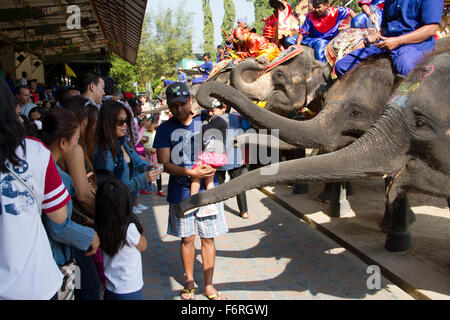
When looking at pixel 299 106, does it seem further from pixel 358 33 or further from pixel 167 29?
pixel 167 29

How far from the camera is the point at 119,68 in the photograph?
41188 millimetres

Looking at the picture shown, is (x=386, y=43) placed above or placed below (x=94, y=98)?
above

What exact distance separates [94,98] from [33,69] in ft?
51.1

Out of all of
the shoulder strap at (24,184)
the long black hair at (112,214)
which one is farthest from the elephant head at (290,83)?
the shoulder strap at (24,184)

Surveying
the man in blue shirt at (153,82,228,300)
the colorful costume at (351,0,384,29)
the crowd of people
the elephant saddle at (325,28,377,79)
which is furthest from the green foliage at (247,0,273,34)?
the man in blue shirt at (153,82,228,300)

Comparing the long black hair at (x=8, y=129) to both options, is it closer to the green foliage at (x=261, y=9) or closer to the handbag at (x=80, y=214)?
the handbag at (x=80, y=214)

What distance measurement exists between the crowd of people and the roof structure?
5907 millimetres

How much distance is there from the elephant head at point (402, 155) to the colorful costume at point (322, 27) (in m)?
3.65

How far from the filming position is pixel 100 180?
3357 millimetres

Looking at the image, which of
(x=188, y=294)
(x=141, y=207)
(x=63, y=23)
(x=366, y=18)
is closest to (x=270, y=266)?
(x=188, y=294)

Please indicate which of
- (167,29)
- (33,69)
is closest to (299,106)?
(33,69)

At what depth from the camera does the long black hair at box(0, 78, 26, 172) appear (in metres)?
1.75

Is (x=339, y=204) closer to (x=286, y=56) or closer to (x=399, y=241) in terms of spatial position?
(x=399, y=241)

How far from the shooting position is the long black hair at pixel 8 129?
1752mm
